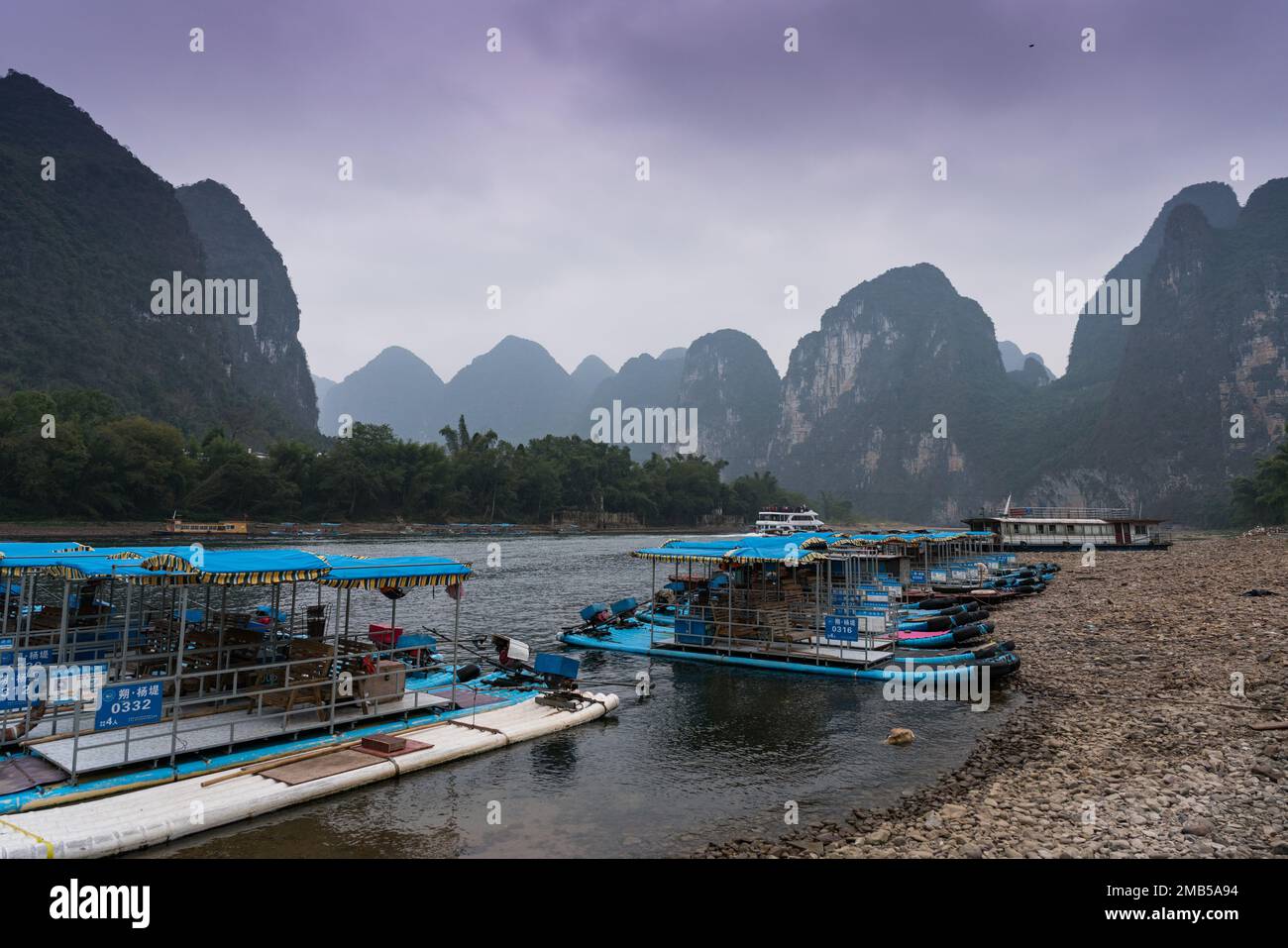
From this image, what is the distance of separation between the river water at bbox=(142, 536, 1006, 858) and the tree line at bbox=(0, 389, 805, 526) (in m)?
86.7

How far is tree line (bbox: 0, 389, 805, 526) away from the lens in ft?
259

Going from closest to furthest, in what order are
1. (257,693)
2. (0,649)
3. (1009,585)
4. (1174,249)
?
(257,693) → (0,649) → (1009,585) → (1174,249)

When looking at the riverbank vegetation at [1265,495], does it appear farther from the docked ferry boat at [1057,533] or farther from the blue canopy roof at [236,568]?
the blue canopy roof at [236,568]

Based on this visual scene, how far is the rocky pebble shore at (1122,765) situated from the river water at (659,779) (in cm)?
79

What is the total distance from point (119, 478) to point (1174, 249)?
249 meters

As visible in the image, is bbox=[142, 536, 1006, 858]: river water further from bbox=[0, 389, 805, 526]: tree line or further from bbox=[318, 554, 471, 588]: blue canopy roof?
bbox=[0, 389, 805, 526]: tree line

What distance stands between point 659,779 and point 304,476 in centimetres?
10480

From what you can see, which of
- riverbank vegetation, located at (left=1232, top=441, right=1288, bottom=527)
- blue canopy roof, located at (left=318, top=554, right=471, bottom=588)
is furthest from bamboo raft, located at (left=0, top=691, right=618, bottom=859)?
riverbank vegetation, located at (left=1232, top=441, right=1288, bottom=527)

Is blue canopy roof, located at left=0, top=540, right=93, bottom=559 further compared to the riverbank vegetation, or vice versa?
the riverbank vegetation

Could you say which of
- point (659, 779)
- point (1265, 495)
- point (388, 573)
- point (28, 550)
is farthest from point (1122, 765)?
point (1265, 495)

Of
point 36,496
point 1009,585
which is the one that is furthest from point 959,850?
point 36,496

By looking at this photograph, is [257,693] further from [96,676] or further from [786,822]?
[786,822]

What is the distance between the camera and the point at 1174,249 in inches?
7692
